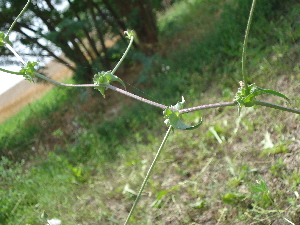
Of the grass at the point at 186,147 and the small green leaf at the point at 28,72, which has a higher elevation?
the small green leaf at the point at 28,72

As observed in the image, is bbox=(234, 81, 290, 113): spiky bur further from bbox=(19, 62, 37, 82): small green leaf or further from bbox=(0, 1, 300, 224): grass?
bbox=(19, 62, 37, 82): small green leaf

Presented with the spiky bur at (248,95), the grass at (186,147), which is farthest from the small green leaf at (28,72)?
the grass at (186,147)

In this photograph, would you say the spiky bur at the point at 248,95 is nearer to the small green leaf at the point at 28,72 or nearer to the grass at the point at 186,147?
the grass at the point at 186,147

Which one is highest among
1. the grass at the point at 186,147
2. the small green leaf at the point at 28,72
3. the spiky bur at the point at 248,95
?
the small green leaf at the point at 28,72

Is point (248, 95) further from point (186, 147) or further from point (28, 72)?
point (186, 147)

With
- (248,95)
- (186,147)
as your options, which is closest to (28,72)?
(248,95)

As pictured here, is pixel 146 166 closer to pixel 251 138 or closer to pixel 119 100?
pixel 251 138

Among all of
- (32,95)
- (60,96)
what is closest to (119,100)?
(60,96)

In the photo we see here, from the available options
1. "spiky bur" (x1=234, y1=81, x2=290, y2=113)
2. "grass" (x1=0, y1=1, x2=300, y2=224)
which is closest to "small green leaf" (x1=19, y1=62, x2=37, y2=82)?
"spiky bur" (x1=234, y1=81, x2=290, y2=113)
